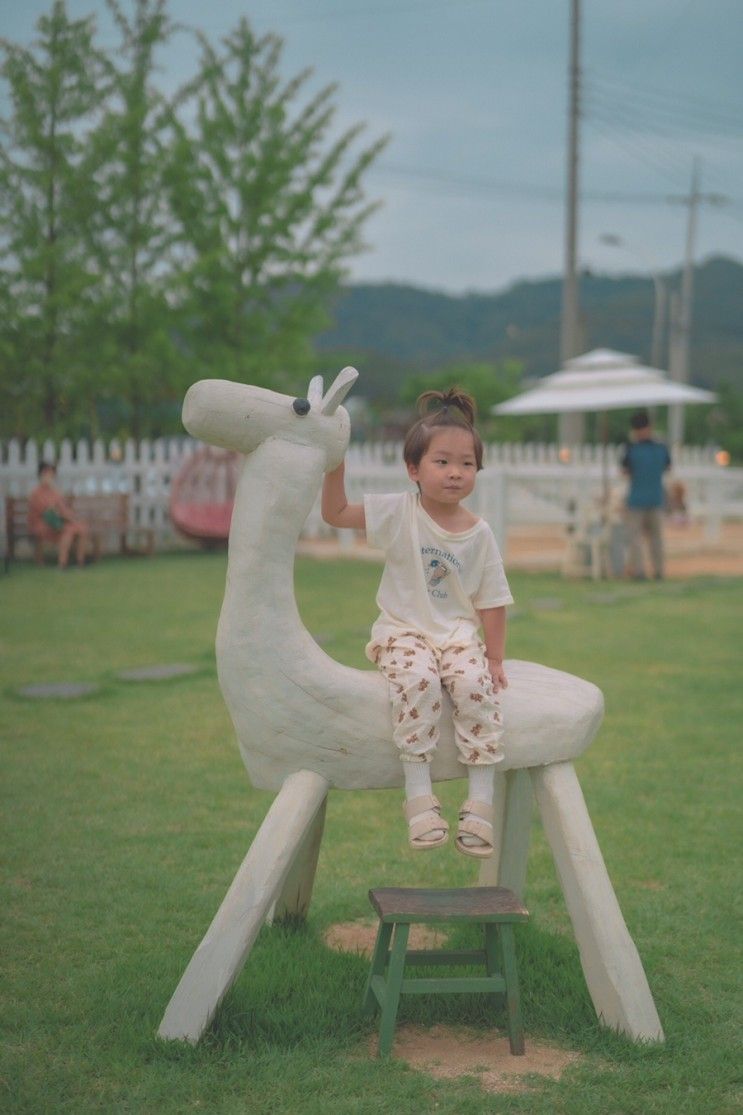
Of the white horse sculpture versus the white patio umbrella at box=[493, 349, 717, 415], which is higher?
the white patio umbrella at box=[493, 349, 717, 415]

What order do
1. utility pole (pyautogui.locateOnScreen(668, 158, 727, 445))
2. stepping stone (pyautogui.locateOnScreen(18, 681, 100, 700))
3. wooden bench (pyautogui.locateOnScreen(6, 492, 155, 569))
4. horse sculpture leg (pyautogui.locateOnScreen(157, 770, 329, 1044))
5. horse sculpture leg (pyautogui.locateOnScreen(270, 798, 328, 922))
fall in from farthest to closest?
1. utility pole (pyautogui.locateOnScreen(668, 158, 727, 445))
2. wooden bench (pyautogui.locateOnScreen(6, 492, 155, 569))
3. stepping stone (pyautogui.locateOnScreen(18, 681, 100, 700))
4. horse sculpture leg (pyautogui.locateOnScreen(270, 798, 328, 922))
5. horse sculpture leg (pyautogui.locateOnScreen(157, 770, 329, 1044))

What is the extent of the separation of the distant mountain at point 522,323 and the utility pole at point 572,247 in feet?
242

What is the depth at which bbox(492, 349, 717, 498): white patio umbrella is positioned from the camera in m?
15.4

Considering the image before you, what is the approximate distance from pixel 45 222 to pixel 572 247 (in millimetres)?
9268

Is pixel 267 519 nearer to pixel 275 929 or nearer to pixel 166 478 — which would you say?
pixel 275 929

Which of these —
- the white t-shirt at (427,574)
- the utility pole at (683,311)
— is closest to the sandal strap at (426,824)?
the white t-shirt at (427,574)

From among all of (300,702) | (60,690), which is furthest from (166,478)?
(300,702)

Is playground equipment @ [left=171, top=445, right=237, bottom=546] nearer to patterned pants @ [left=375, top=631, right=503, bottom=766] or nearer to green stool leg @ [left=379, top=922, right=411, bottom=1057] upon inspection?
patterned pants @ [left=375, top=631, right=503, bottom=766]

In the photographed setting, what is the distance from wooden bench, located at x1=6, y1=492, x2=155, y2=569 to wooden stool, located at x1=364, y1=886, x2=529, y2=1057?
474 inches

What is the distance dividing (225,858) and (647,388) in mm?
12287

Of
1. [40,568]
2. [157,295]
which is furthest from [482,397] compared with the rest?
[40,568]

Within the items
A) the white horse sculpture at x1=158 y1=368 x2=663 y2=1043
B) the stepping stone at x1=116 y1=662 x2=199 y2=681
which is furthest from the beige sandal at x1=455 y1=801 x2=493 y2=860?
the stepping stone at x1=116 y1=662 x2=199 y2=681

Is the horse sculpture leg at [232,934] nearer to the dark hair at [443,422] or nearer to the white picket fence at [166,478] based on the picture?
the dark hair at [443,422]

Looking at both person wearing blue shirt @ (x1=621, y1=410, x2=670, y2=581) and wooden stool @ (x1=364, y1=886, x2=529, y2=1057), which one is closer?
wooden stool @ (x1=364, y1=886, x2=529, y2=1057)
